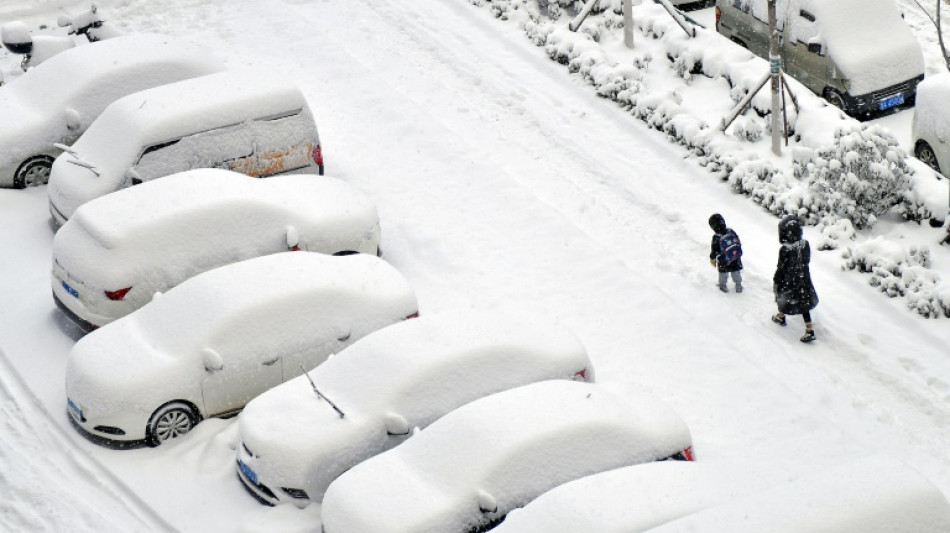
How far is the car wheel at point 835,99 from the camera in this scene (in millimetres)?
17984

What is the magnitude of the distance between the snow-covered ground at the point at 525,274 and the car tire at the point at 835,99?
0.83 m

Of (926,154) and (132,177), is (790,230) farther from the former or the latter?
(132,177)

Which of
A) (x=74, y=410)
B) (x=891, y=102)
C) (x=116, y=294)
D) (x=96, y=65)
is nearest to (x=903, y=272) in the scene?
(x=891, y=102)

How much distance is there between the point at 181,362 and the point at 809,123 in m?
9.07

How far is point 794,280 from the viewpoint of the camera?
1250 cm

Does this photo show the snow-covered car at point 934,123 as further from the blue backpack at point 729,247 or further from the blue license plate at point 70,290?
the blue license plate at point 70,290

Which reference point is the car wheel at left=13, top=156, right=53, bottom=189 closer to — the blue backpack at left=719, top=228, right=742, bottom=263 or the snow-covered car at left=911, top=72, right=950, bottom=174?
the blue backpack at left=719, top=228, right=742, bottom=263

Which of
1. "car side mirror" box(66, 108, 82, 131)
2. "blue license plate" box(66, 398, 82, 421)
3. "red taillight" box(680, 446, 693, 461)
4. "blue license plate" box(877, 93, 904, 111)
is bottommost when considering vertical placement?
"blue license plate" box(66, 398, 82, 421)

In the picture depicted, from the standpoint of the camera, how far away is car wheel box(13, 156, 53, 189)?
53.0 ft

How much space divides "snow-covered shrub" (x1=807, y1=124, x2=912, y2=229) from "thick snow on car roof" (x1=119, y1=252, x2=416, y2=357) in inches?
219

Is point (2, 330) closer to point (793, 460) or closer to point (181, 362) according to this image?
point (181, 362)

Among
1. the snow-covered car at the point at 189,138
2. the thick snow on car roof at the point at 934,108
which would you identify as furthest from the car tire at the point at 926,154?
the snow-covered car at the point at 189,138

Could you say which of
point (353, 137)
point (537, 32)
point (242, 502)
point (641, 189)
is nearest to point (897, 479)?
point (242, 502)

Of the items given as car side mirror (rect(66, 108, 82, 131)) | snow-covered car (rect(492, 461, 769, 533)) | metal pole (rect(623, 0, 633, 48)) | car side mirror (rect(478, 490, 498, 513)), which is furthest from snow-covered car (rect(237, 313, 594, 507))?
metal pole (rect(623, 0, 633, 48))
